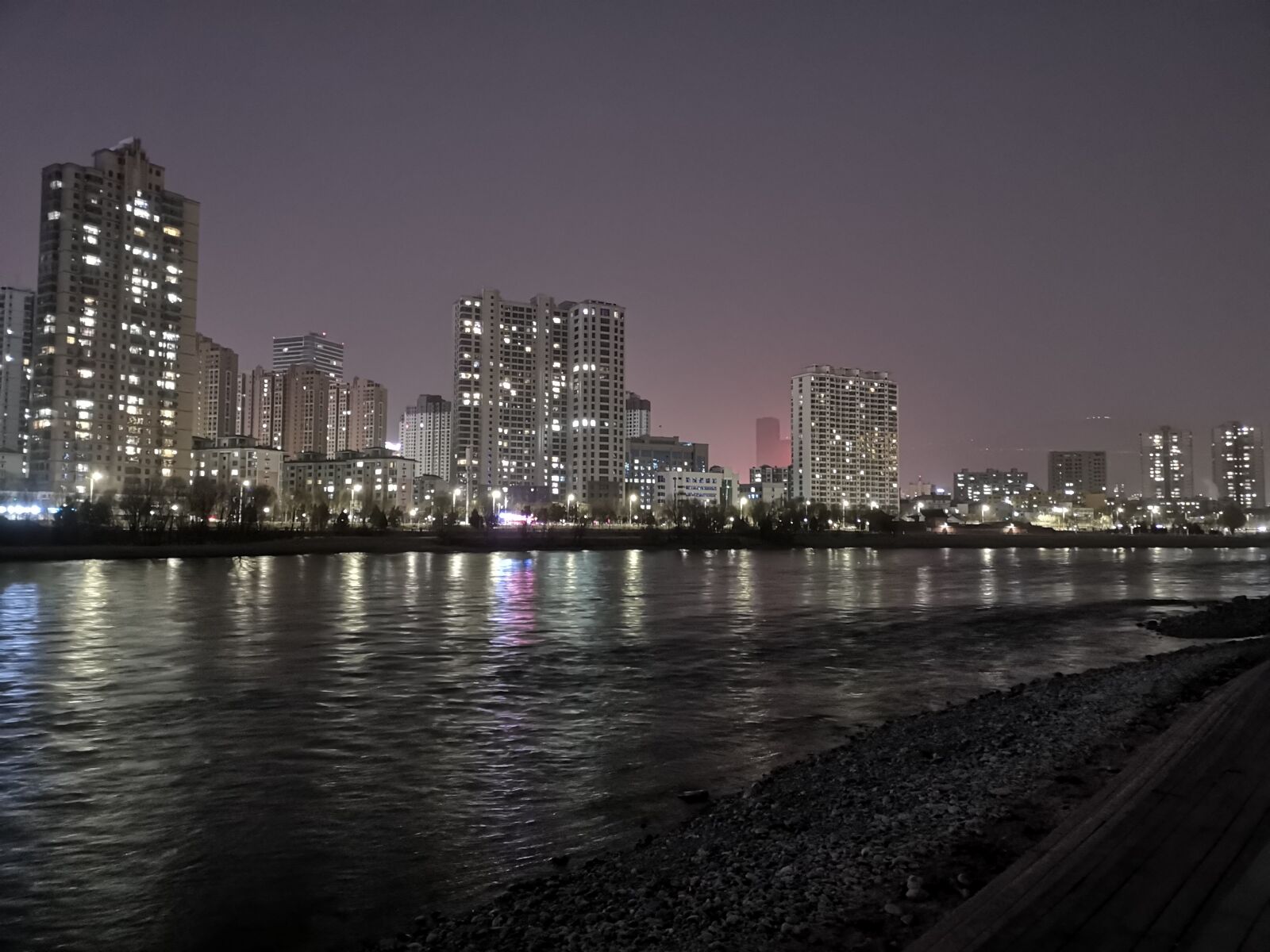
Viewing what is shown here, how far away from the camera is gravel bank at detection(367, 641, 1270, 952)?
699 cm

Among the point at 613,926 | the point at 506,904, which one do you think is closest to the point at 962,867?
the point at 613,926

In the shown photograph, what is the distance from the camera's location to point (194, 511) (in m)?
117

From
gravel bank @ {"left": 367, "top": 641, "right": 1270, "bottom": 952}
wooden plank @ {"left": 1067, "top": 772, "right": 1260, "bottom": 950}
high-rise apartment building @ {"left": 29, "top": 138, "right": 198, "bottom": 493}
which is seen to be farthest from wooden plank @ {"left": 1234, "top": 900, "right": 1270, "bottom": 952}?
high-rise apartment building @ {"left": 29, "top": 138, "right": 198, "bottom": 493}

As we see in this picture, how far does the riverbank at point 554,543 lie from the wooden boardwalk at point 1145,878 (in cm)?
9397

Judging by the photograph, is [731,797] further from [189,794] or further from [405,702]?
[405,702]

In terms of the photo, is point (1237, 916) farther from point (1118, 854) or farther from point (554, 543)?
point (554, 543)

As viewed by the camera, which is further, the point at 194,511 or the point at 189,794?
the point at 194,511

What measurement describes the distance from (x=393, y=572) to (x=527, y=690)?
53.2m

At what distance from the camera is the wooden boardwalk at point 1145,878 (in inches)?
219

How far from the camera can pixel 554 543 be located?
125125mm

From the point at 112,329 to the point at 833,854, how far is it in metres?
200

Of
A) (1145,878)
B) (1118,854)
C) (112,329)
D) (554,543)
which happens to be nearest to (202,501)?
(554,543)

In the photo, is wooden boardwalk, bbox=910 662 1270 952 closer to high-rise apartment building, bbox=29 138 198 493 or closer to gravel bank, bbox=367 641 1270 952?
gravel bank, bbox=367 641 1270 952

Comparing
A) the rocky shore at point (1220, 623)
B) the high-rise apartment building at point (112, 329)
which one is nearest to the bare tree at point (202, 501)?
the high-rise apartment building at point (112, 329)
